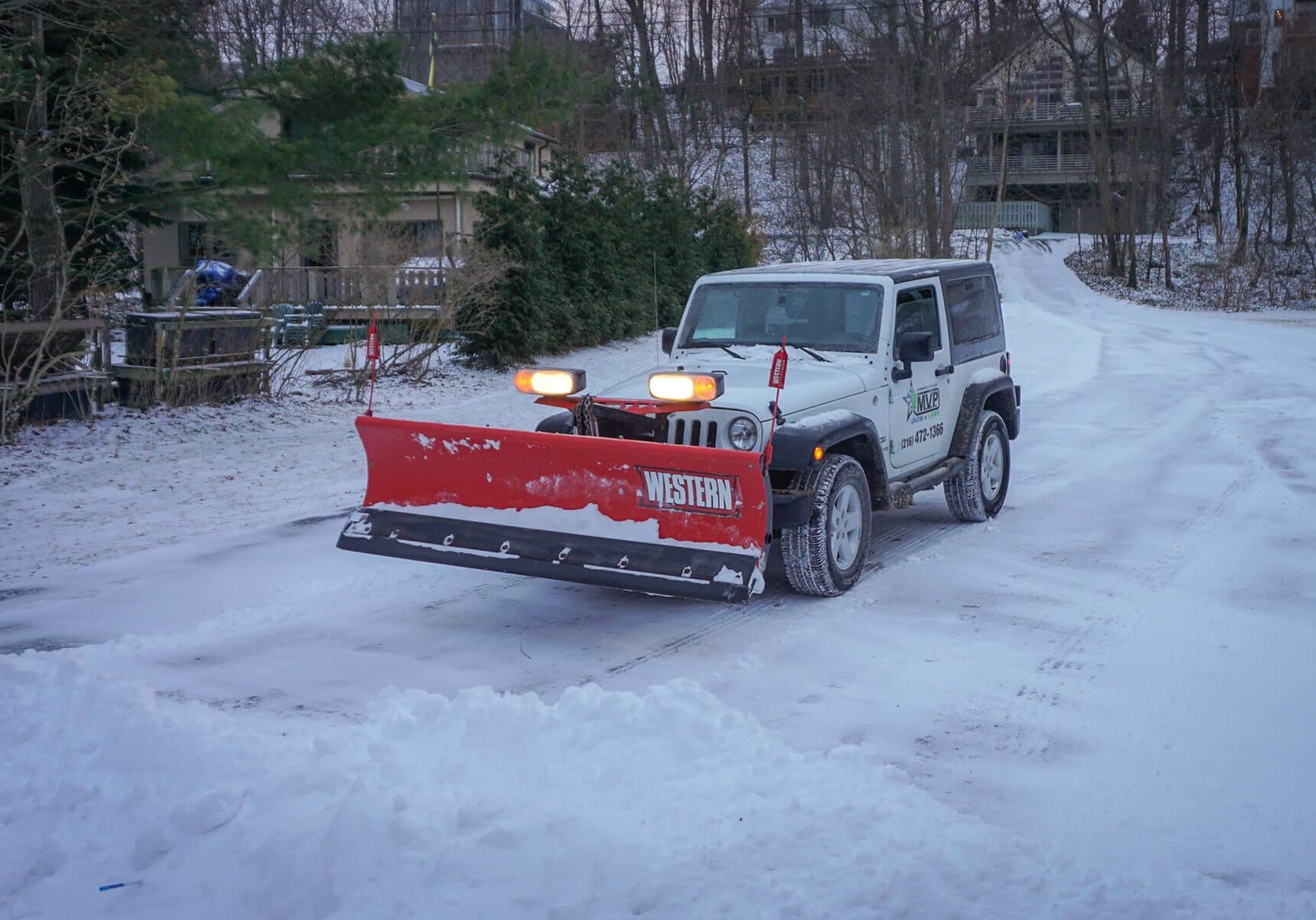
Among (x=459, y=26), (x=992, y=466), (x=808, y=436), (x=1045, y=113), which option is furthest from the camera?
(x=1045, y=113)

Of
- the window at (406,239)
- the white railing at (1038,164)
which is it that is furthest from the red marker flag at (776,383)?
the white railing at (1038,164)

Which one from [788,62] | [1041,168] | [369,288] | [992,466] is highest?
[788,62]

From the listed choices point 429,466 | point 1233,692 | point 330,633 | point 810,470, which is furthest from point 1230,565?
point 330,633

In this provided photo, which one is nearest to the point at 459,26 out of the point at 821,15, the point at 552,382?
the point at 821,15

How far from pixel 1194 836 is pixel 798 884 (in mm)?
1390

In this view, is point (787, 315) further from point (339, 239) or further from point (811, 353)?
point (339, 239)

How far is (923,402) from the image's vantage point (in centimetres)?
818

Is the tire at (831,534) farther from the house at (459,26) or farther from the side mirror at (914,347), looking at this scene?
the house at (459,26)

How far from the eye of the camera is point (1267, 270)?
44344 mm

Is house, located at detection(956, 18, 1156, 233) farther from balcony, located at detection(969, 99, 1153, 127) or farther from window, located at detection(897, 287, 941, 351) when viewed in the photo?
window, located at detection(897, 287, 941, 351)

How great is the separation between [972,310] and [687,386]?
3.61m

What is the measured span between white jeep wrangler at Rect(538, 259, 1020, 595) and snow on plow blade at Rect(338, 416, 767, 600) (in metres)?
0.55

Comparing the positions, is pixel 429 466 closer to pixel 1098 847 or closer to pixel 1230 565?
pixel 1098 847

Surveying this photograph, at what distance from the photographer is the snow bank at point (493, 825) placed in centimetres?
366
